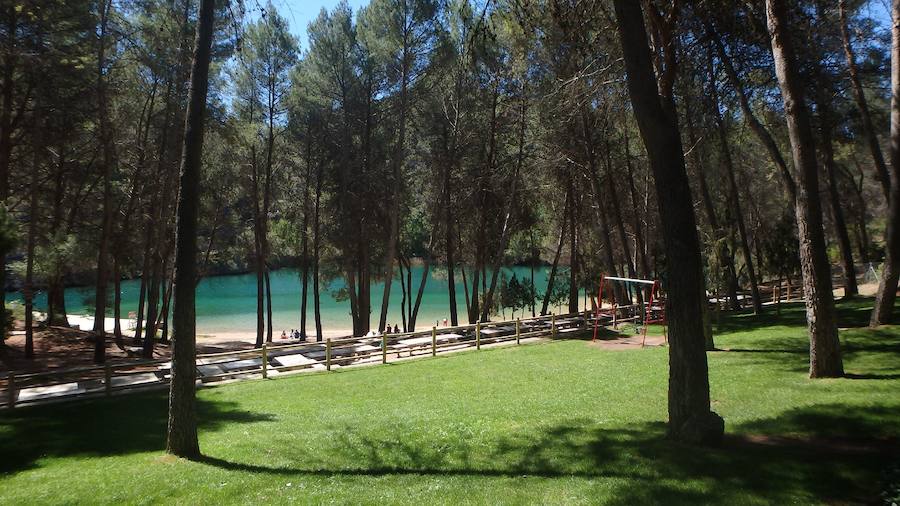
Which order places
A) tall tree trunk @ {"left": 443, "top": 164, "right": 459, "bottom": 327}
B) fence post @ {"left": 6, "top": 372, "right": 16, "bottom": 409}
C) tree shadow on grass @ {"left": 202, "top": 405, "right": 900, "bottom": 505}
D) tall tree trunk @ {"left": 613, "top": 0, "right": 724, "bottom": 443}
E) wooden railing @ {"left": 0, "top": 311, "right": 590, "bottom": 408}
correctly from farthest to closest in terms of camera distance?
tall tree trunk @ {"left": 443, "top": 164, "right": 459, "bottom": 327} → wooden railing @ {"left": 0, "top": 311, "right": 590, "bottom": 408} → fence post @ {"left": 6, "top": 372, "right": 16, "bottom": 409} → tall tree trunk @ {"left": 613, "top": 0, "right": 724, "bottom": 443} → tree shadow on grass @ {"left": 202, "top": 405, "right": 900, "bottom": 505}

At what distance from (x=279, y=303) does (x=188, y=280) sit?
56.0m

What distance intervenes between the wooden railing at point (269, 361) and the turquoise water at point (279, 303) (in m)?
11.2

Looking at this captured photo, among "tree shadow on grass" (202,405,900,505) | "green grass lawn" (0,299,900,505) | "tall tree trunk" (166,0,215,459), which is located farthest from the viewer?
"tall tree trunk" (166,0,215,459)

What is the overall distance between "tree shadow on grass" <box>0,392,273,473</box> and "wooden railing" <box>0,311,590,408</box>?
76 cm

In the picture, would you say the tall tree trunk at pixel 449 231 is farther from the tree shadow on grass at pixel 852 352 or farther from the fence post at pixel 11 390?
the fence post at pixel 11 390

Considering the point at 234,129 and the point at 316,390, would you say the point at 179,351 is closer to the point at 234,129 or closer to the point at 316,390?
the point at 316,390

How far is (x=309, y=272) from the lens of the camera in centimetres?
3098

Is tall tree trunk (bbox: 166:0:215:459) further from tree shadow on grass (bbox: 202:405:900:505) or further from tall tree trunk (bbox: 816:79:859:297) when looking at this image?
tall tree trunk (bbox: 816:79:859:297)

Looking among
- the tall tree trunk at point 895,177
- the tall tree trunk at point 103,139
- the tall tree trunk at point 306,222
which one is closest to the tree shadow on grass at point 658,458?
the tall tree trunk at point 895,177

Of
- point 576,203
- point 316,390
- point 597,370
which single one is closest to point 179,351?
point 316,390

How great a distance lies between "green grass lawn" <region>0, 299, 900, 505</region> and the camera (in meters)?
5.23

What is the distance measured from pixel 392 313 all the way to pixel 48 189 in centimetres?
3900

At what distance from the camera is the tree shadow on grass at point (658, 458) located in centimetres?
484

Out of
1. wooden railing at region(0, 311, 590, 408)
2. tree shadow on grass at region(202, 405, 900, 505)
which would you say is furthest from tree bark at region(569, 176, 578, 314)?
tree shadow on grass at region(202, 405, 900, 505)
